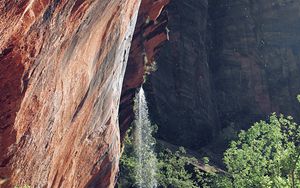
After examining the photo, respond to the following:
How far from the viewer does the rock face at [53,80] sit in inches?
356

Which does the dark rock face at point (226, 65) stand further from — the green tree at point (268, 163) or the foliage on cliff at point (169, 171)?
the green tree at point (268, 163)

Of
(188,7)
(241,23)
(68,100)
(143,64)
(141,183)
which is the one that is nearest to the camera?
(68,100)

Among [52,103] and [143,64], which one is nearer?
[52,103]

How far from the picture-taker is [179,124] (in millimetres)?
44094

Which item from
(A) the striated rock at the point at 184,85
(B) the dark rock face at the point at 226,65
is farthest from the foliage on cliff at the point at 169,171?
(B) the dark rock face at the point at 226,65

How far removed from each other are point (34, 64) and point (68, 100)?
3197mm

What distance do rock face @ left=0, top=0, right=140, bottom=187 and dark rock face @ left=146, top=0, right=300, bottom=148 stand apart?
2832 centimetres

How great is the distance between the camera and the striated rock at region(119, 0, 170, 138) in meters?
26.6

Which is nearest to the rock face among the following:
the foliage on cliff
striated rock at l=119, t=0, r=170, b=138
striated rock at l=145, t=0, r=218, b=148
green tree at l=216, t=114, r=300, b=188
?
green tree at l=216, t=114, r=300, b=188

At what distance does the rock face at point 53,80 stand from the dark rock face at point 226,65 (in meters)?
28.3

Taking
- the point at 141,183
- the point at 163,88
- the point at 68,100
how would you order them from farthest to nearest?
the point at 163,88 < the point at 141,183 < the point at 68,100

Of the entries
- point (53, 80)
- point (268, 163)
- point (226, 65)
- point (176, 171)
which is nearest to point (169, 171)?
point (176, 171)

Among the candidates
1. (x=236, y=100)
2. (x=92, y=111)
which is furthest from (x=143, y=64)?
(x=236, y=100)

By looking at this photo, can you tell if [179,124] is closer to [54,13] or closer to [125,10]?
[125,10]
